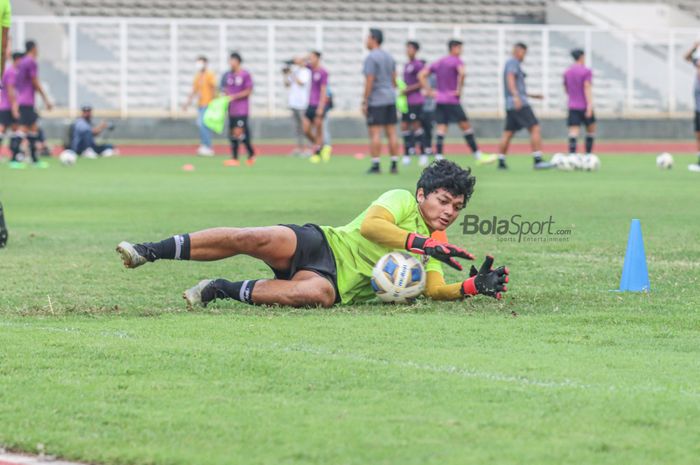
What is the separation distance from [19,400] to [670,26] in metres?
45.4

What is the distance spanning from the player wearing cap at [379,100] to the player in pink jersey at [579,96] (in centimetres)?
429

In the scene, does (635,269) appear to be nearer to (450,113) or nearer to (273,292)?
(273,292)

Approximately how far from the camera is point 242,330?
784cm

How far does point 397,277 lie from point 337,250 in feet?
1.42

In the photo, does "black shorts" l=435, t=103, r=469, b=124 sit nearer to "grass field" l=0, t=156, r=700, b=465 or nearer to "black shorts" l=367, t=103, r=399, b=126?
"black shorts" l=367, t=103, r=399, b=126

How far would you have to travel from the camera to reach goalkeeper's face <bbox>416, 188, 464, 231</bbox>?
8.89m

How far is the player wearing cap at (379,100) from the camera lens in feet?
82.6

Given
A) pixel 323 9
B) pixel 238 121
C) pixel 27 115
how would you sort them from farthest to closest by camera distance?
pixel 323 9, pixel 238 121, pixel 27 115

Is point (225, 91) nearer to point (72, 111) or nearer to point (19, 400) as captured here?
point (72, 111)

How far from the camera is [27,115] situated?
95.9 ft

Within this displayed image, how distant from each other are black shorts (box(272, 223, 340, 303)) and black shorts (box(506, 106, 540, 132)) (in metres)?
18.2

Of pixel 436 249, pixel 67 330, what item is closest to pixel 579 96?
pixel 436 249

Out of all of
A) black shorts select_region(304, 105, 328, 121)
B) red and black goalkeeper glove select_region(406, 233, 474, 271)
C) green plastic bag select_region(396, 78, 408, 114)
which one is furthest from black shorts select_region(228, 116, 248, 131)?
red and black goalkeeper glove select_region(406, 233, 474, 271)

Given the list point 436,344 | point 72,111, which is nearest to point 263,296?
point 436,344
